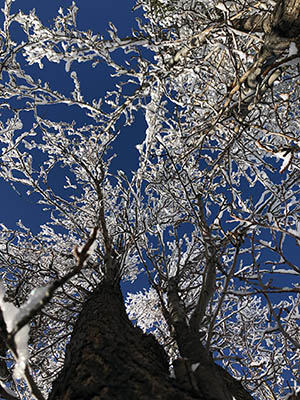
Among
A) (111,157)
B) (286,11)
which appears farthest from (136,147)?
(286,11)

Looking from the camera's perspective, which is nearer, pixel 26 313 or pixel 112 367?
pixel 26 313

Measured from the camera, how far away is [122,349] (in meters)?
1.33

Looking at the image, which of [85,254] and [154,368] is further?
[154,368]

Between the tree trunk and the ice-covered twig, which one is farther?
the tree trunk

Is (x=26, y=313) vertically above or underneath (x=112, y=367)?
underneath

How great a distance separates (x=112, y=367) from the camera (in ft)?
3.80

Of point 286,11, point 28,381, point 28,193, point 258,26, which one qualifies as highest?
point 258,26

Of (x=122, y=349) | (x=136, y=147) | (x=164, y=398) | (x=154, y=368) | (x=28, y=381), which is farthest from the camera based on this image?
(x=136, y=147)

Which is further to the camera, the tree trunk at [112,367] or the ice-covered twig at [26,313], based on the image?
the tree trunk at [112,367]

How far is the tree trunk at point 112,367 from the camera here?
1.00m

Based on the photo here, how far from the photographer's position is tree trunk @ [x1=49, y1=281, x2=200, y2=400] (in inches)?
39.2

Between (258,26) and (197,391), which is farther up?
(258,26)

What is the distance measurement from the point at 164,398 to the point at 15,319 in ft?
2.04

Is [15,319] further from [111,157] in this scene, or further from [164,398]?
[111,157]
